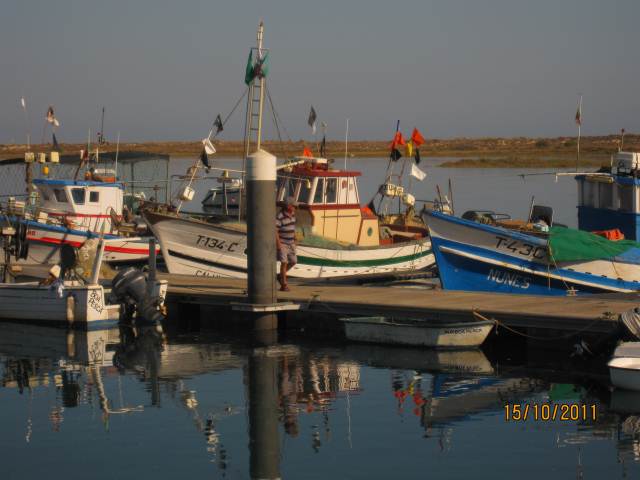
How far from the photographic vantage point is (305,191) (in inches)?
954

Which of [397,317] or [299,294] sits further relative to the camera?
[299,294]

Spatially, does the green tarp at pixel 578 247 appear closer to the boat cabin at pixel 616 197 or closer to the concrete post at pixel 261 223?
the boat cabin at pixel 616 197

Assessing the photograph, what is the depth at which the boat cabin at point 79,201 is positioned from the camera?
28.6 meters

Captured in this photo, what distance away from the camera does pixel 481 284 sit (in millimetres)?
20359

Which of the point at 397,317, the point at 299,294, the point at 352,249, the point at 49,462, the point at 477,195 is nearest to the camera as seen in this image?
the point at 49,462

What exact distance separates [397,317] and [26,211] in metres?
13.9

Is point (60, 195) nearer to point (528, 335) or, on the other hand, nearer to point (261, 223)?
point (261, 223)

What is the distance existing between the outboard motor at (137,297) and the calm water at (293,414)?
1164mm

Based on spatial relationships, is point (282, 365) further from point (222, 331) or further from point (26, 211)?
point (26, 211)

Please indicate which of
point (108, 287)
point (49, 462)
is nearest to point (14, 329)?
point (108, 287)

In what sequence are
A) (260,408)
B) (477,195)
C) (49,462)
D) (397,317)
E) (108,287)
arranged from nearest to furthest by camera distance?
(49,462), (260,408), (397,317), (108,287), (477,195)

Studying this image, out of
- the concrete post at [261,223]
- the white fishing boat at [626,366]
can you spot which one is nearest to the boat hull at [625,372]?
the white fishing boat at [626,366]

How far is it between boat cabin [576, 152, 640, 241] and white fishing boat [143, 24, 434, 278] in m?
4.68
